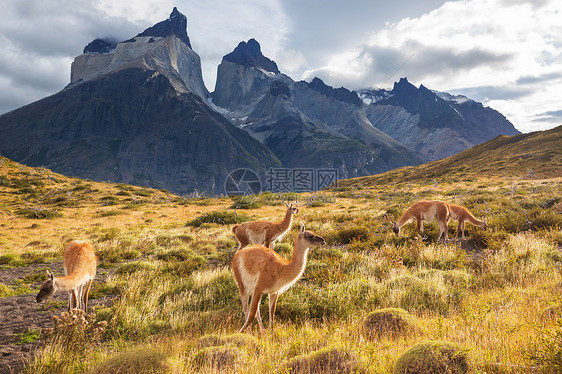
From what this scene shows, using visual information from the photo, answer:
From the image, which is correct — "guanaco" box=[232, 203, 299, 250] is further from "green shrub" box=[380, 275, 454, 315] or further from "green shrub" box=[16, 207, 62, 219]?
"green shrub" box=[16, 207, 62, 219]

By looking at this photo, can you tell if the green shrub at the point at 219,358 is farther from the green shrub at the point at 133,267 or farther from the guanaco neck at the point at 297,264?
the green shrub at the point at 133,267

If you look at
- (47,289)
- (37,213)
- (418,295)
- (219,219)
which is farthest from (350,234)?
(37,213)

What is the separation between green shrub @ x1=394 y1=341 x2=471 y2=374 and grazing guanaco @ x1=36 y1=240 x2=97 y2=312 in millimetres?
5606

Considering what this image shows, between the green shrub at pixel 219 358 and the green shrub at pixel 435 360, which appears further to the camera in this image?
the green shrub at pixel 219 358

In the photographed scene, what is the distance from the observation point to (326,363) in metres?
3.40

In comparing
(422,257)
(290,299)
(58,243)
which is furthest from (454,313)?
(58,243)

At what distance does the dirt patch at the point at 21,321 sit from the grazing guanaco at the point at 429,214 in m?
11.0

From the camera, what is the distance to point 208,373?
3.39 meters

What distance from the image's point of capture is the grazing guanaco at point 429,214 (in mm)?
11266

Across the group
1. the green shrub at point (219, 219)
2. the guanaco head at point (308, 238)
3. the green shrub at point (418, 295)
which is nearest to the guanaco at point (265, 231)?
the green shrub at point (418, 295)

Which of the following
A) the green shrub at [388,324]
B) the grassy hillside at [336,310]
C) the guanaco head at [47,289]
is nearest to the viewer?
the grassy hillside at [336,310]

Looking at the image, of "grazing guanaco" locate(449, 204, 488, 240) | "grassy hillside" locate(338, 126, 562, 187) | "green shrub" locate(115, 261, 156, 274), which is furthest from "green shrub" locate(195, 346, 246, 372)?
"grassy hillside" locate(338, 126, 562, 187)

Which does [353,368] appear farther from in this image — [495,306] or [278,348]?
[495,306]

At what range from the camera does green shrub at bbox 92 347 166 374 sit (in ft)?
10.9
